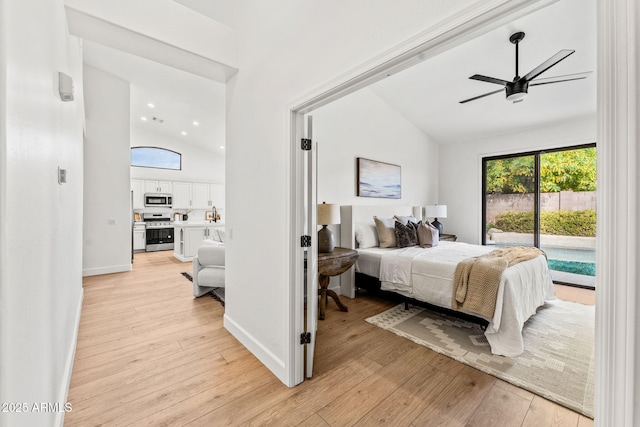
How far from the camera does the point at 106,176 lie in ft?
16.3

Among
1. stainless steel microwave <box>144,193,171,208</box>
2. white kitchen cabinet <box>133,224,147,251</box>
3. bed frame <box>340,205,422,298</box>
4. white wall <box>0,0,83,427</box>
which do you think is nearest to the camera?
white wall <box>0,0,83,427</box>

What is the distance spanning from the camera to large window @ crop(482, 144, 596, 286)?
446 centimetres

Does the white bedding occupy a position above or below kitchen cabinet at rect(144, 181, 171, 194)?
below

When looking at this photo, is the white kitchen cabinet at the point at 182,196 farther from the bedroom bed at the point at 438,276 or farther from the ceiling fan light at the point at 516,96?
the ceiling fan light at the point at 516,96

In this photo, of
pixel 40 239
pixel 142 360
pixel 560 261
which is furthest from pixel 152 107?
pixel 560 261

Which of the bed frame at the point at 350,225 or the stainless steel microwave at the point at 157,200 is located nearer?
the bed frame at the point at 350,225

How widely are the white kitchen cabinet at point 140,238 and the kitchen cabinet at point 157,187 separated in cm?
105

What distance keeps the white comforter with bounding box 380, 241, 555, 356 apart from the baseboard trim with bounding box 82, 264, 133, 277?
483cm

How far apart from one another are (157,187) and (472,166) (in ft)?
26.9

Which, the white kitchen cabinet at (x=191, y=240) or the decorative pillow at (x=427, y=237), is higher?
the decorative pillow at (x=427, y=237)

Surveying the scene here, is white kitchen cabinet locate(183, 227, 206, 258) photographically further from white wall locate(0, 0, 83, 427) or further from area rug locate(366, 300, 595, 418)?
white wall locate(0, 0, 83, 427)

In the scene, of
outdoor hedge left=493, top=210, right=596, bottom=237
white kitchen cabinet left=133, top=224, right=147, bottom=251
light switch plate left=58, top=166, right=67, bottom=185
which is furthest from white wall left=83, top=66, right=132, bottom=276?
outdoor hedge left=493, top=210, right=596, bottom=237

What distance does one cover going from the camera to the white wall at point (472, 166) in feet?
15.4

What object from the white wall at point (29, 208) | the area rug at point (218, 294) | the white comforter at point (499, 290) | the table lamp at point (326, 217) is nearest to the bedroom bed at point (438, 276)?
the white comforter at point (499, 290)
